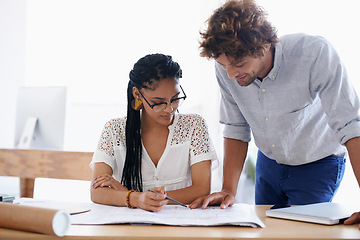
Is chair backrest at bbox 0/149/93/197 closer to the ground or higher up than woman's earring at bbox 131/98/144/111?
closer to the ground

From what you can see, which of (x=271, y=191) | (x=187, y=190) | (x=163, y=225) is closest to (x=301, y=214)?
(x=163, y=225)

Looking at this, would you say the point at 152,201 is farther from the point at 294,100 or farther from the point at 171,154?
the point at 294,100

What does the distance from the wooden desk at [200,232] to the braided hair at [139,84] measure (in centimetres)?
64

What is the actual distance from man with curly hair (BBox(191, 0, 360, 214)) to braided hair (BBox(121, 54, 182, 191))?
22 cm

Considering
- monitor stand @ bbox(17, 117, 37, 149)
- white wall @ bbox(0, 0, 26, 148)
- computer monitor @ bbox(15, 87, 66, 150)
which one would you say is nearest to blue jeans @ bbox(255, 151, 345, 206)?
computer monitor @ bbox(15, 87, 66, 150)

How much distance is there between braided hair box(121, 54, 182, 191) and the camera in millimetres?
1607

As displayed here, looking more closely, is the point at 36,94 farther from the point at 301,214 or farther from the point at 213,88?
the point at 301,214

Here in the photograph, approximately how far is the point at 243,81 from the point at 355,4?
2.17 metres

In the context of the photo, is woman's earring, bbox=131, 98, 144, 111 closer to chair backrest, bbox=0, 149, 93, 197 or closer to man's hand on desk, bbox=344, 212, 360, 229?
chair backrest, bbox=0, 149, 93, 197

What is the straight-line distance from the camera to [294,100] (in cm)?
148

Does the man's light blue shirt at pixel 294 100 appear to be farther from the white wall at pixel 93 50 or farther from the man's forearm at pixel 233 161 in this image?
the white wall at pixel 93 50

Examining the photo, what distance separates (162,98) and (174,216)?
1.94 ft

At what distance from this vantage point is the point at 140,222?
3.30ft

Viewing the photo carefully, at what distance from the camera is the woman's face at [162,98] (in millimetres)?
1571
